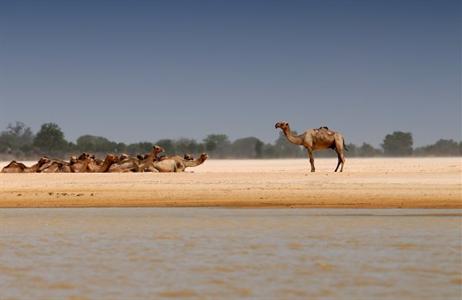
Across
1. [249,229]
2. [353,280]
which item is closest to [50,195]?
[249,229]

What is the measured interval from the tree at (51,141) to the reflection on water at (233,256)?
6822 cm

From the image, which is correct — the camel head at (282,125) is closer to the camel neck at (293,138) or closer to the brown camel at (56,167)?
the camel neck at (293,138)

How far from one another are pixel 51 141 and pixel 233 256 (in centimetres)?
7587

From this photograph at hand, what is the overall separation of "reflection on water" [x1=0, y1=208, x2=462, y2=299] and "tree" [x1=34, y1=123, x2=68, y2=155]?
68.2 meters

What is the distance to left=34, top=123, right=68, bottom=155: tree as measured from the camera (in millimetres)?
83725

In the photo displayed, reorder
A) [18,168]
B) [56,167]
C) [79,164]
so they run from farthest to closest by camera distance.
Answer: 1. [18,168]
2. [56,167]
3. [79,164]

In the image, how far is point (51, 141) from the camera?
84.3 meters

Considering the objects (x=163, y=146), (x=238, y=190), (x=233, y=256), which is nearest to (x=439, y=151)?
(x=163, y=146)

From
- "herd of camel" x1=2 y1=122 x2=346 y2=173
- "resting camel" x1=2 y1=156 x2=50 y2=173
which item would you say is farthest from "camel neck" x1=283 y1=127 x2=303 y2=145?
"resting camel" x1=2 y1=156 x2=50 y2=173

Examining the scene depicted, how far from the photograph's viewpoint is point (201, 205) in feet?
64.8

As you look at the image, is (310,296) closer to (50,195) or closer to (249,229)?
(249,229)

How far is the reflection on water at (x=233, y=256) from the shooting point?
842 cm

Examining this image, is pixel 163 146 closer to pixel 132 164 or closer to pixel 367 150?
pixel 367 150

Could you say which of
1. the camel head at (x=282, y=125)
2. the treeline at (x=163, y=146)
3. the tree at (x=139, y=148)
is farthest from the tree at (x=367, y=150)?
the camel head at (x=282, y=125)
